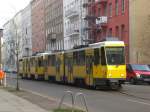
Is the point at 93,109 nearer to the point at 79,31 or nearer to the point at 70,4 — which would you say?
the point at 79,31

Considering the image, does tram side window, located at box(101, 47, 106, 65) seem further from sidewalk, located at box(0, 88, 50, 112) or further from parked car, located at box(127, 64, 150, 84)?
sidewalk, located at box(0, 88, 50, 112)

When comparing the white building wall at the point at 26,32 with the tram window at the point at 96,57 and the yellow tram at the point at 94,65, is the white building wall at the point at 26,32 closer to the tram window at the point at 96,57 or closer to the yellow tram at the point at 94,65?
the yellow tram at the point at 94,65

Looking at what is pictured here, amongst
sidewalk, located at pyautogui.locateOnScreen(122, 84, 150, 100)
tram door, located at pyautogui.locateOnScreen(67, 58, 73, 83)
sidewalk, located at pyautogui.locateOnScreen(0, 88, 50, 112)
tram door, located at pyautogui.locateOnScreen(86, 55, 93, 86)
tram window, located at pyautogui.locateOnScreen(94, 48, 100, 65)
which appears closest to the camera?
sidewalk, located at pyautogui.locateOnScreen(0, 88, 50, 112)

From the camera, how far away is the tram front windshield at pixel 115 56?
115 feet

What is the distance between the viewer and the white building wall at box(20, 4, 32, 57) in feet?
457

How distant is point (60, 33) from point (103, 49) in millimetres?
72088

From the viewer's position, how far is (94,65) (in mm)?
36031

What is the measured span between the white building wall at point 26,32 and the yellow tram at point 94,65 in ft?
297

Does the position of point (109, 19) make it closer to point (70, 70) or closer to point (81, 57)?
point (70, 70)

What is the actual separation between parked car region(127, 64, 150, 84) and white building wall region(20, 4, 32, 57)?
290ft

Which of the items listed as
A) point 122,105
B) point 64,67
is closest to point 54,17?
point 64,67

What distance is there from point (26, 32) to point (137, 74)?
323 feet

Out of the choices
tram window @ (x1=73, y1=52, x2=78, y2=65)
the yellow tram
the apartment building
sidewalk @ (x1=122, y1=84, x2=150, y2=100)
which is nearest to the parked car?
the yellow tram

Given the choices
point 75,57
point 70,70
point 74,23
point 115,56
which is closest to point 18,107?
point 115,56
